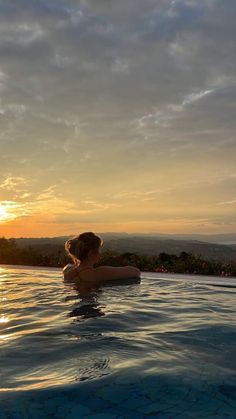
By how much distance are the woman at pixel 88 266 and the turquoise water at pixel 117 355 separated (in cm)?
34

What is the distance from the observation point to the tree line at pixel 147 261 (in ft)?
34.0

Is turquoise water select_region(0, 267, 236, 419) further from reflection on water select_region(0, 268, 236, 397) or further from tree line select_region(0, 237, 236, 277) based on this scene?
tree line select_region(0, 237, 236, 277)

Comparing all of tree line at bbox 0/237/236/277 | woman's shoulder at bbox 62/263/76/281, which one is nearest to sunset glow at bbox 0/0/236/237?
woman's shoulder at bbox 62/263/76/281

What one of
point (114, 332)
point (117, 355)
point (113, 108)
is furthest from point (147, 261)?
point (117, 355)

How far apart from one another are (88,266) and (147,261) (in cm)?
479

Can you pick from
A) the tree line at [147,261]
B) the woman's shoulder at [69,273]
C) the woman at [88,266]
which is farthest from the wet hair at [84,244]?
the tree line at [147,261]

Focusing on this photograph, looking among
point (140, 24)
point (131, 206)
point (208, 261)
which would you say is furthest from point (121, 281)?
point (131, 206)

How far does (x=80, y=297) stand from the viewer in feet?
21.2

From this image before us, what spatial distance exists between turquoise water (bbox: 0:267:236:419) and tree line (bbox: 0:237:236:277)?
3616mm

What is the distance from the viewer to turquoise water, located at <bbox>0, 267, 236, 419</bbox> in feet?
8.55

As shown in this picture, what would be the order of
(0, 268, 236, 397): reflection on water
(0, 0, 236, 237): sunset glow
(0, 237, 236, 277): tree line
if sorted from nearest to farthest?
(0, 268, 236, 397): reflection on water → (0, 0, 236, 237): sunset glow → (0, 237, 236, 277): tree line

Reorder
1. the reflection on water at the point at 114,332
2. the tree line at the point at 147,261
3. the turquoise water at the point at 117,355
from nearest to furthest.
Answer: the turquoise water at the point at 117,355 → the reflection on water at the point at 114,332 → the tree line at the point at 147,261

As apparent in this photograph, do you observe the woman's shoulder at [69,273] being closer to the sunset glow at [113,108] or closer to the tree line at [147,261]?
the sunset glow at [113,108]

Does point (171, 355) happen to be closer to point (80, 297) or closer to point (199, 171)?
point (80, 297)
